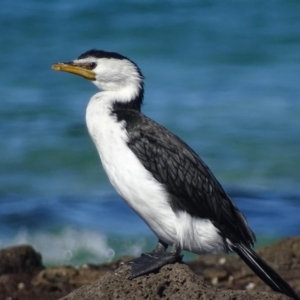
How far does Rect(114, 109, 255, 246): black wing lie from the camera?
25.0 feet

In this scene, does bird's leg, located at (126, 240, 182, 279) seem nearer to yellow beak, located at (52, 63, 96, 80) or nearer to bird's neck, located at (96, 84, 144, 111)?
bird's neck, located at (96, 84, 144, 111)

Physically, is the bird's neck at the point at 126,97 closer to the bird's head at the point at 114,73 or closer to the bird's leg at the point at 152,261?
the bird's head at the point at 114,73

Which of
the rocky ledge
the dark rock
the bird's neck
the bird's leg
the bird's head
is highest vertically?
the bird's head

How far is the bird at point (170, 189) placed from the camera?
300 inches

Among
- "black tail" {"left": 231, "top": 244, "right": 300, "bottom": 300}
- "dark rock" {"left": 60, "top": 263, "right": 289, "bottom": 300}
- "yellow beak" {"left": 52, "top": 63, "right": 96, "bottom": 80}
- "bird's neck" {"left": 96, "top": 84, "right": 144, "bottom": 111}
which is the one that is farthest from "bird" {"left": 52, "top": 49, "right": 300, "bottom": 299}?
"dark rock" {"left": 60, "top": 263, "right": 289, "bottom": 300}

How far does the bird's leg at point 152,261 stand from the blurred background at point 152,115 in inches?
229

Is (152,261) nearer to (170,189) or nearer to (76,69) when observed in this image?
(170,189)

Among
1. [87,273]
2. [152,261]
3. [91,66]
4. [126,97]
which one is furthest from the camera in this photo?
[87,273]

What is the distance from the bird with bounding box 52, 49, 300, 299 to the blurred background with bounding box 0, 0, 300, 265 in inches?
222

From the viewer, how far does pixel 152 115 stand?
17828mm

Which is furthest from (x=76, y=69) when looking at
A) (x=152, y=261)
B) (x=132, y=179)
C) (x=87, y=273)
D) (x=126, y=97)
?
(x=87, y=273)

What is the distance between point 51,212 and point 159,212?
7.52m

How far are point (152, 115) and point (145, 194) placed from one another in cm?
1025

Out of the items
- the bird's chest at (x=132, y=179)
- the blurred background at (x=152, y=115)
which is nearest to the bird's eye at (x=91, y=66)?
the bird's chest at (x=132, y=179)
